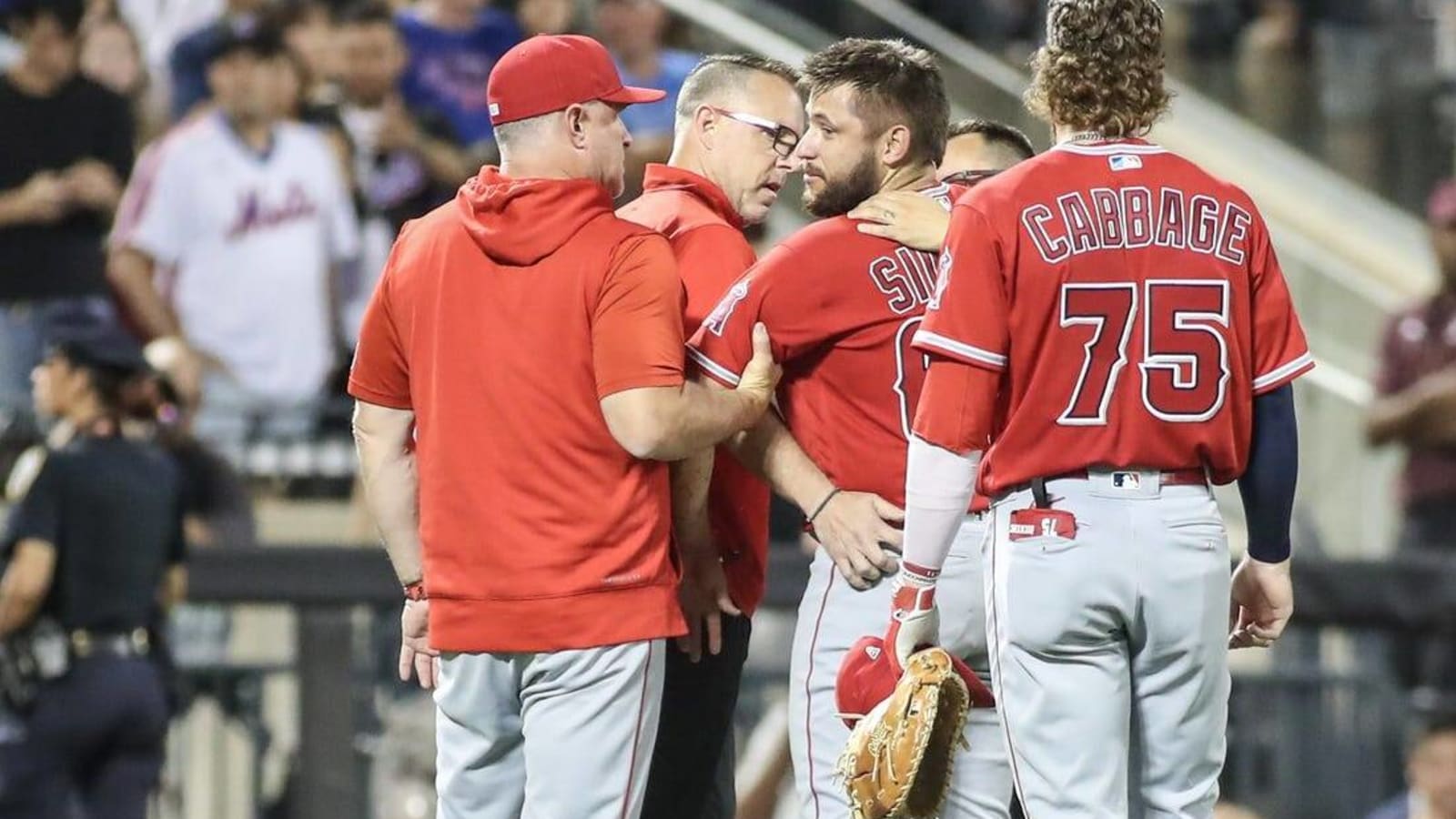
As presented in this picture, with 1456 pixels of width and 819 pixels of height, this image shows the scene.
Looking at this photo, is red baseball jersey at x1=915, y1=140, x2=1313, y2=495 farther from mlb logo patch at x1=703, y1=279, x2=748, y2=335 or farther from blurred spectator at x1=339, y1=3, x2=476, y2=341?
blurred spectator at x1=339, y1=3, x2=476, y2=341

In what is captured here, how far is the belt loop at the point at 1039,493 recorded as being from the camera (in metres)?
4.10

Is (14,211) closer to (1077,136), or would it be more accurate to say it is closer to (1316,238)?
(1077,136)

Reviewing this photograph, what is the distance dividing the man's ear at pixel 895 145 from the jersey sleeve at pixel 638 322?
482 millimetres

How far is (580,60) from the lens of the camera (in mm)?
4395

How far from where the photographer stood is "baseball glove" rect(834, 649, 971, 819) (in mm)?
4137

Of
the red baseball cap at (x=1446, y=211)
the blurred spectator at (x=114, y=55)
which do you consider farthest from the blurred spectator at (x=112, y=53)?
the red baseball cap at (x=1446, y=211)

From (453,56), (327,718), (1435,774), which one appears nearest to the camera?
(1435,774)

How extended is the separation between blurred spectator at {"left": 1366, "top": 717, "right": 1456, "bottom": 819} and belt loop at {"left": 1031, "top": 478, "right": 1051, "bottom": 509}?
11.3 ft

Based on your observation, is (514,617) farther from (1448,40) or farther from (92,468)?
(1448,40)

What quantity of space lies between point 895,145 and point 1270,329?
78 centimetres

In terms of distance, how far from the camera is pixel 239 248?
9.09 metres

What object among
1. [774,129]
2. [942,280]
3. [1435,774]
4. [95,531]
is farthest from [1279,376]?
[95,531]

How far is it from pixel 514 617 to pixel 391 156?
17.6 feet

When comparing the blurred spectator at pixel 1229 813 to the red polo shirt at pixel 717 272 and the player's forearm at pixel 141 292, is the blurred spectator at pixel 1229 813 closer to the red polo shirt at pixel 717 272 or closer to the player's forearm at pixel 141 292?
the red polo shirt at pixel 717 272
